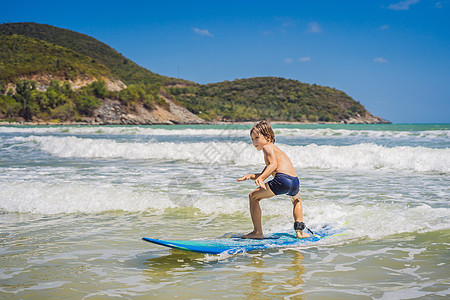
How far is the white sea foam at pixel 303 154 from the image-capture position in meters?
12.5

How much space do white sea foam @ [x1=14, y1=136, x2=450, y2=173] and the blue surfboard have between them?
8439 mm

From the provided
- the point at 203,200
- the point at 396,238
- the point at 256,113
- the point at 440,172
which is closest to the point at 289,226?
the point at 396,238

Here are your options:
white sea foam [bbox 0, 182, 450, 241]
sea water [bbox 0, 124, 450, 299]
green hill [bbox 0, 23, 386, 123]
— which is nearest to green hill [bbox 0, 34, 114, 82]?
green hill [bbox 0, 23, 386, 123]

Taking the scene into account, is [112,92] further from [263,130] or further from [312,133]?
[263,130]

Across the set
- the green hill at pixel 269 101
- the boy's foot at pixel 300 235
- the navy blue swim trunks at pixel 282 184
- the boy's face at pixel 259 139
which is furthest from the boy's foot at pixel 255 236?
the green hill at pixel 269 101

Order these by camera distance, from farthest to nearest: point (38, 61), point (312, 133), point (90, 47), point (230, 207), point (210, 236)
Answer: point (90, 47) < point (38, 61) < point (312, 133) < point (230, 207) < point (210, 236)

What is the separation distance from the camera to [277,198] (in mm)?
7953

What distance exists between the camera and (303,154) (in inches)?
→ 568

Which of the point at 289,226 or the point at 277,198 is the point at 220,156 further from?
the point at 289,226

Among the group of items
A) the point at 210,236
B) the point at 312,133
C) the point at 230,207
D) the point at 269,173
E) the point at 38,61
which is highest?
the point at 38,61

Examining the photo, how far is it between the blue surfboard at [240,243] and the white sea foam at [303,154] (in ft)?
27.7

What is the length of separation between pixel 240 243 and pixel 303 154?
1028 centimetres

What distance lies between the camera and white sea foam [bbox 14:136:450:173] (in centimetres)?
1252

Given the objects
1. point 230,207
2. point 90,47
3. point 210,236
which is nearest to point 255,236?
point 210,236
